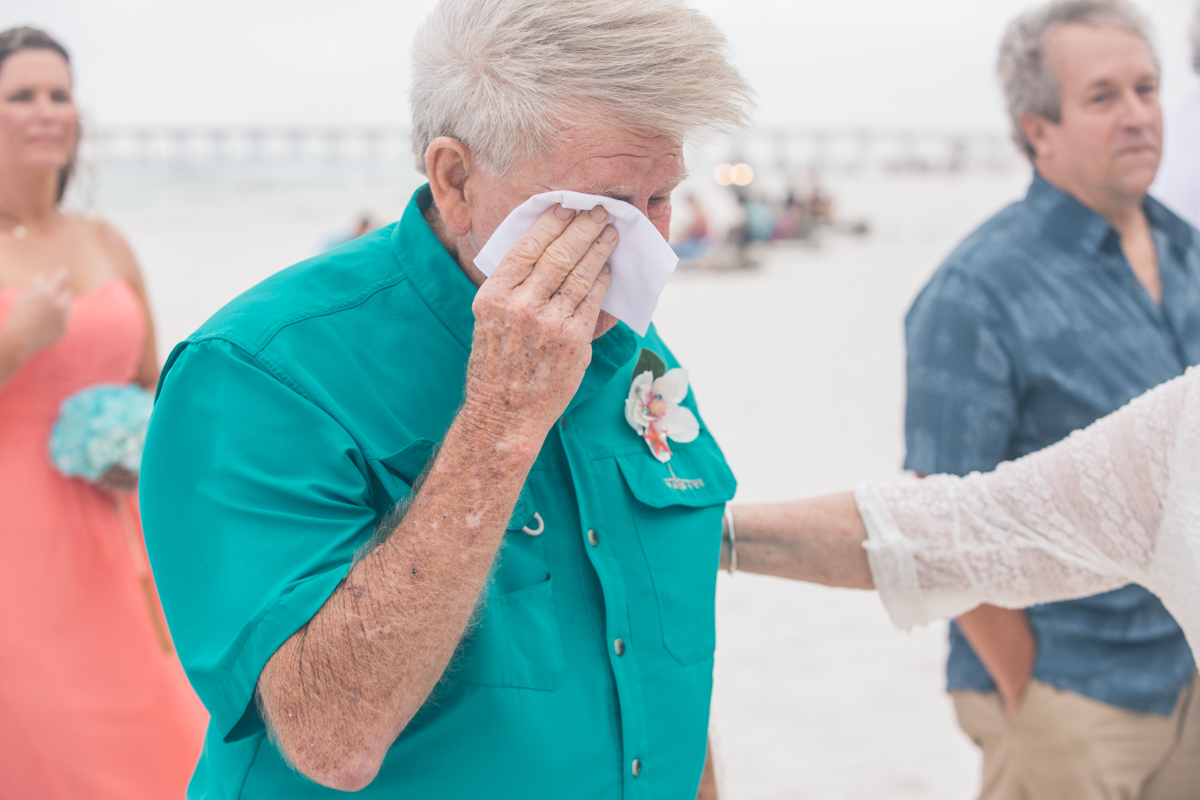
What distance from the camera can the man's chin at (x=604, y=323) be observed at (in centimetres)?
162

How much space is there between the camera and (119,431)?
2.92m

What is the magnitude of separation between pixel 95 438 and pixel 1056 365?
2.77 meters

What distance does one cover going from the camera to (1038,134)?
307 cm

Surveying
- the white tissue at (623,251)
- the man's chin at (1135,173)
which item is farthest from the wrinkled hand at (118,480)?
the man's chin at (1135,173)

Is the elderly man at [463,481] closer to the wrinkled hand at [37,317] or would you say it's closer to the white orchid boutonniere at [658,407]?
the white orchid boutonniere at [658,407]

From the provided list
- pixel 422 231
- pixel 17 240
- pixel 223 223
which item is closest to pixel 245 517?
pixel 422 231

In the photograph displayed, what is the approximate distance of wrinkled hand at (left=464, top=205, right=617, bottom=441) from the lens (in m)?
1.34

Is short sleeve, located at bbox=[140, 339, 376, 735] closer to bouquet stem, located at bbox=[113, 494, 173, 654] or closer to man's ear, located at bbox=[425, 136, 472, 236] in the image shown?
man's ear, located at bbox=[425, 136, 472, 236]

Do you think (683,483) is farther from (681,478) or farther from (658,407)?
(658,407)

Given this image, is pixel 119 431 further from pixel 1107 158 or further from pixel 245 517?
pixel 1107 158

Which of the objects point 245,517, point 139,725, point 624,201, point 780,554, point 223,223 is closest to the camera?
point 245,517

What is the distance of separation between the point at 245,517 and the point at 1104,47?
9.29 ft

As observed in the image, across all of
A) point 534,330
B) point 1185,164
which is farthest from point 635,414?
point 1185,164

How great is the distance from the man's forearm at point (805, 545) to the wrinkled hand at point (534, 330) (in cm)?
81
